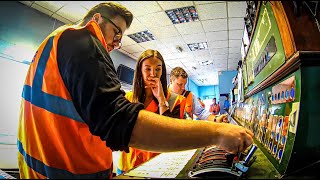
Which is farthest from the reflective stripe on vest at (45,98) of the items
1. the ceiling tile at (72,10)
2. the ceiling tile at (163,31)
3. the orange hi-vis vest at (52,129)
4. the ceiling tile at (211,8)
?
the ceiling tile at (163,31)

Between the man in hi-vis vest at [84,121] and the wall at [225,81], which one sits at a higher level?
the wall at [225,81]

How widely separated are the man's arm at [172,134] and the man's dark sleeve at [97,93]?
3 centimetres

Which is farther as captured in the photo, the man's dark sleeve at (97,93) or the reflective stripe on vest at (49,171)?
the reflective stripe on vest at (49,171)

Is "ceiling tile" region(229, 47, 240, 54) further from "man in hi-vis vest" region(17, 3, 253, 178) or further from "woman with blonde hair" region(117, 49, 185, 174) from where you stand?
"man in hi-vis vest" region(17, 3, 253, 178)

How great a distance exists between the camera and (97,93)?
0.57m

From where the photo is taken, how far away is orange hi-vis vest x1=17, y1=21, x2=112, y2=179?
0.71 meters

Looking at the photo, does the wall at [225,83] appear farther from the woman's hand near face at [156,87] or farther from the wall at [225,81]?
the woman's hand near face at [156,87]

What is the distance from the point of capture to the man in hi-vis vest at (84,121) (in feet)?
1.89

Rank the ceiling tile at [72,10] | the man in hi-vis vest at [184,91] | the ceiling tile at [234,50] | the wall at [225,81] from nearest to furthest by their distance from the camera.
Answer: the ceiling tile at [72,10] < the man in hi-vis vest at [184,91] < the ceiling tile at [234,50] < the wall at [225,81]

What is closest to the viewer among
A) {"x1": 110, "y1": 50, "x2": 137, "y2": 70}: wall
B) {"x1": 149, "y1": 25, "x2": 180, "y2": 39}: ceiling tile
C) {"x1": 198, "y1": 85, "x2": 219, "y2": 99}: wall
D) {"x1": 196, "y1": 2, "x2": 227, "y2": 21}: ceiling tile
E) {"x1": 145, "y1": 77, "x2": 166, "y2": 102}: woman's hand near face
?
{"x1": 196, "y1": 2, "x2": 227, "y2": 21}: ceiling tile

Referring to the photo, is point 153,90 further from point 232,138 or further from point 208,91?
point 208,91

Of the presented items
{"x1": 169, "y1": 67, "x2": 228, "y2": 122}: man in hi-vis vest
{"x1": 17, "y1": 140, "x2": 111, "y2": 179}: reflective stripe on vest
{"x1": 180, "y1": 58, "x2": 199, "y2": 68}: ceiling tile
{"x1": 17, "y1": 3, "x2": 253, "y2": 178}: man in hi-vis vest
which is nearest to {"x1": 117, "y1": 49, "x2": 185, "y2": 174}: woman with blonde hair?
{"x1": 169, "y1": 67, "x2": 228, "y2": 122}: man in hi-vis vest

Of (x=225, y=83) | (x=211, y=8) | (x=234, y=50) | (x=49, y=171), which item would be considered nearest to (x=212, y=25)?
(x=211, y=8)

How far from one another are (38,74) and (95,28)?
11.8 inches
